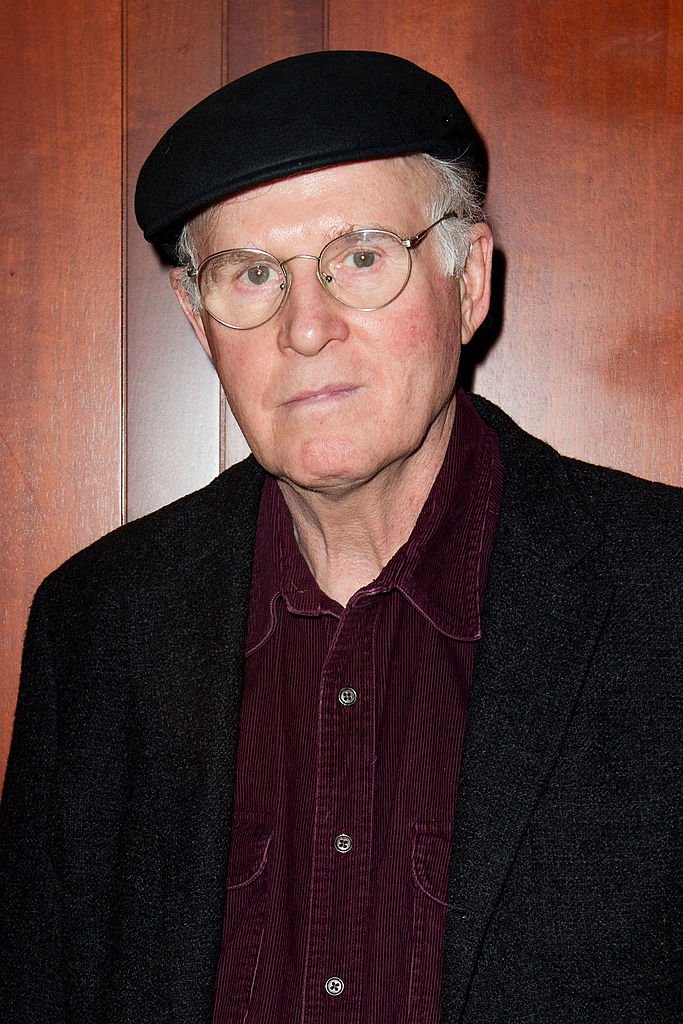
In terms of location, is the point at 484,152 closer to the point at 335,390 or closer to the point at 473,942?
the point at 335,390

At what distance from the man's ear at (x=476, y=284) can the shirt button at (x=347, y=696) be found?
449 millimetres

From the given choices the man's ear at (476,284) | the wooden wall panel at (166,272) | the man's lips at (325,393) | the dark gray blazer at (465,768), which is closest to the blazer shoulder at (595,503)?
the dark gray blazer at (465,768)

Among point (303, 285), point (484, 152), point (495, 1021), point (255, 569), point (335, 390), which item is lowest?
point (495, 1021)

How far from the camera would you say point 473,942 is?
41.3 inches

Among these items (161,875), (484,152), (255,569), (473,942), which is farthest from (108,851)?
(484,152)

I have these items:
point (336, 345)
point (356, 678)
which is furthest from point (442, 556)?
point (336, 345)

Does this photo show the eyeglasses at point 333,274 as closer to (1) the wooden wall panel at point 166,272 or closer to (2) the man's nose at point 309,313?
(2) the man's nose at point 309,313

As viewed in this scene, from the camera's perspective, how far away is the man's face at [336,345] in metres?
1.12

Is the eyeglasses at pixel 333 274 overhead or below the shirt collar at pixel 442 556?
overhead

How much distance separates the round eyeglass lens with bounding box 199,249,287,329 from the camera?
1160 millimetres

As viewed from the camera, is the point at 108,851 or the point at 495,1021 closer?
the point at 495,1021

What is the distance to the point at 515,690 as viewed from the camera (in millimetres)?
1113

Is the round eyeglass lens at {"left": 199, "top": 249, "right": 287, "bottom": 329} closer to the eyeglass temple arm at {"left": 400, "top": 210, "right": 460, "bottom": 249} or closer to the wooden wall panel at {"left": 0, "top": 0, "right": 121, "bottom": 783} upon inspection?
the eyeglass temple arm at {"left": 400, "top": 210, "right": 460, "bottom": 249}

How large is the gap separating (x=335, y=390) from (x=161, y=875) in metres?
0.62
